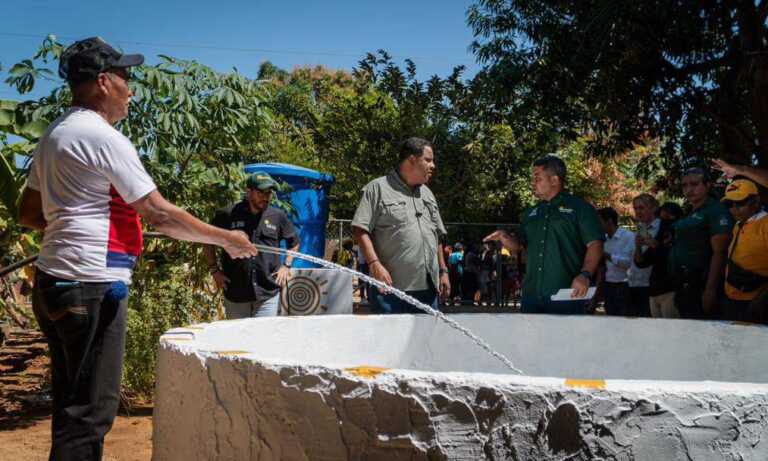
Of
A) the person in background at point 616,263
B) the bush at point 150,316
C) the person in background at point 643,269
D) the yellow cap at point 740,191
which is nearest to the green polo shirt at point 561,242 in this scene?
the yellow cap at point 740,191

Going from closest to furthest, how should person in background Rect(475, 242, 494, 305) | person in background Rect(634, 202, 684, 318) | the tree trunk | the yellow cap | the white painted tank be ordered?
1. the white painted tank
2. the yellow cap
3. person in background Rect(634, 202, 684, 318)
4. the tree trunk
5. person in background Rect(475, 242, 494, 305)

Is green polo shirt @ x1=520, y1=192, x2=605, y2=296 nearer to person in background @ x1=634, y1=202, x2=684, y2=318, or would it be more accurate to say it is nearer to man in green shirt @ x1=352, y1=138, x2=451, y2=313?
man in green shirt @ x1=352, y1=138, x2=451, y2=313

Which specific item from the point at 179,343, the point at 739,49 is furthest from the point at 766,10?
the point at 179,343

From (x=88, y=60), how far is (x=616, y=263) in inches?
223

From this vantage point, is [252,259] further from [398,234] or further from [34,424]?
[34,424]

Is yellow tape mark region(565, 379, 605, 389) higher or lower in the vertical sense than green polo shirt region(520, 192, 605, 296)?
lower

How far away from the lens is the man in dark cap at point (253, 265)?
4832mm

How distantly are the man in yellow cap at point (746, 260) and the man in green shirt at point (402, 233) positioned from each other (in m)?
1.76

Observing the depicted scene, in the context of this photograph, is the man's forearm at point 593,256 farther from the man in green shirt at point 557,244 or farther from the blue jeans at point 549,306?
the blue jeans at point 549,306

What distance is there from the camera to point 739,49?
28.5ft

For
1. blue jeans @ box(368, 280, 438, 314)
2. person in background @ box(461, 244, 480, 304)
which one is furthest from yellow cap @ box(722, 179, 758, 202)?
person in background @ box(461, 244, 480, 304)

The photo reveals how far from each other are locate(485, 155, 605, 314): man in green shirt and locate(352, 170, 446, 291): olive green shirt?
481 mm

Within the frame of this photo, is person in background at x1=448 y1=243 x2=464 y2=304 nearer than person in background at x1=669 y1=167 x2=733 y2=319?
No

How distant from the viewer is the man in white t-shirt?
2.19 meters
